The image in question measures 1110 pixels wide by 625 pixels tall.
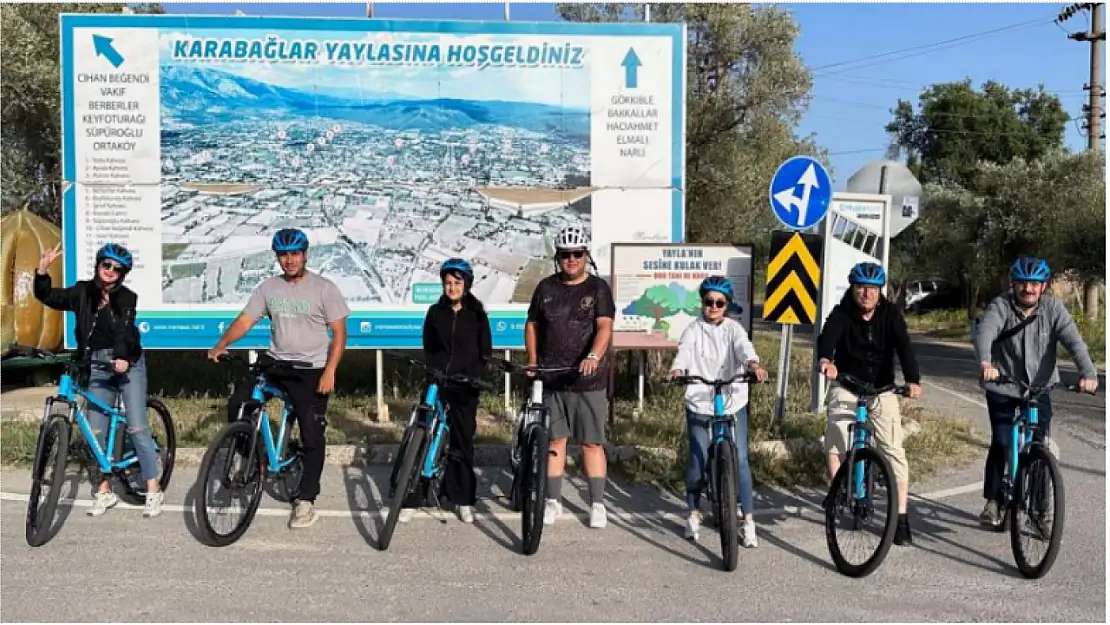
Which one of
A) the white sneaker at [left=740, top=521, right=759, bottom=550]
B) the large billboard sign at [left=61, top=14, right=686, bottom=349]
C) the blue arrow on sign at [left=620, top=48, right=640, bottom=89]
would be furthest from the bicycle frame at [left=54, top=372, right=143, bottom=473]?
the blue arrow on sign at [left=620, top=48, right=640, bottom=89]

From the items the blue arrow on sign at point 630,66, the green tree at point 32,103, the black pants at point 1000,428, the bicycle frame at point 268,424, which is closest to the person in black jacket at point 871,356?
the black pants at point 1000,428

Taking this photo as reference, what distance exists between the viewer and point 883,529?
17.3 feet

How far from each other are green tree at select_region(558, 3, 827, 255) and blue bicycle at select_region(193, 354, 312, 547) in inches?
599

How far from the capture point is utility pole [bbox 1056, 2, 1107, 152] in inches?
1008

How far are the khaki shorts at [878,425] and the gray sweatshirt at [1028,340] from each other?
0.61 metres

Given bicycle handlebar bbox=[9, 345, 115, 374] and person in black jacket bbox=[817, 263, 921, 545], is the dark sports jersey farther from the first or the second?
bicycle handlebar bbox=[9, 345, 115, 374]

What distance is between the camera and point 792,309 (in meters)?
9.30

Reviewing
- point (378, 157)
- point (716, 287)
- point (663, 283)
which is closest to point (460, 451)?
point (716, 287)

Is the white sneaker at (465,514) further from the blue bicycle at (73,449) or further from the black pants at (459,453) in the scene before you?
the blue bicycle at (73,449)

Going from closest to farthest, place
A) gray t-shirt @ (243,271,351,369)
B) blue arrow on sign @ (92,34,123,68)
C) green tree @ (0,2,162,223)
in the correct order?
gray t-shirt @ (243,271,351,369), blue arrow on sign @ (92,34,123,68), green tree @ (0,2,162,223)

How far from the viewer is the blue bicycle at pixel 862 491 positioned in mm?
5262

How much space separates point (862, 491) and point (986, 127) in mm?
45178

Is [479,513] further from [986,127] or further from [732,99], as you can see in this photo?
[986,127]

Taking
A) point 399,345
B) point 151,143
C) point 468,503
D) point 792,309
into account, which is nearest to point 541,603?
point 468,503
